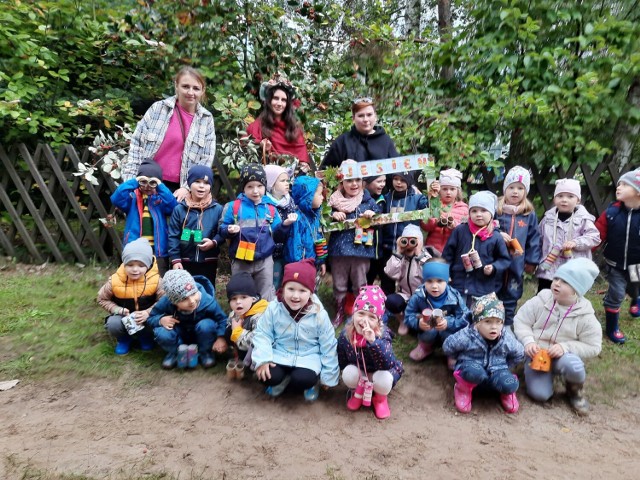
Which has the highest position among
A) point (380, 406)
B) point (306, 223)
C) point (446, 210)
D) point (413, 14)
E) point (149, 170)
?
point (413, 14)

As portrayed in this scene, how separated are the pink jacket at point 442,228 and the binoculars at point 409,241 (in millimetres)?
320

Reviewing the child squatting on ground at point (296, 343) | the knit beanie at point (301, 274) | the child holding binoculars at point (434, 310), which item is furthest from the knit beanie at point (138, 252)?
the child holding binoculars at point (434, 310)

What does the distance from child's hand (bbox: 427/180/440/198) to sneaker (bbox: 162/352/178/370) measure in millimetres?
2607

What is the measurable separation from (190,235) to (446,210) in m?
2.31

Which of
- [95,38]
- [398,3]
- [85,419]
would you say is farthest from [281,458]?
[398,3]

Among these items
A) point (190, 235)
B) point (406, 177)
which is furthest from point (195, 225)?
point (406, 177)

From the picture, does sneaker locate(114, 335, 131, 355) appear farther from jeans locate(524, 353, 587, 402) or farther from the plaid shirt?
jeans locate(524, 353, 587, 402)

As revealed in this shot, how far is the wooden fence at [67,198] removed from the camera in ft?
16.9

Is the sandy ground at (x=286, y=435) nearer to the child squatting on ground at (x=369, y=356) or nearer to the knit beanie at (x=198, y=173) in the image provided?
the child squatting on ground at (x=369, y=356)

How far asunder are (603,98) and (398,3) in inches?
274

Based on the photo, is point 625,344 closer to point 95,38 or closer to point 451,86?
point 451,86

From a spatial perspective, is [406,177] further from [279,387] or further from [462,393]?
[279,387]

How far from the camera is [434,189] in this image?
404cm

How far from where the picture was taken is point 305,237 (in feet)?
13.0
